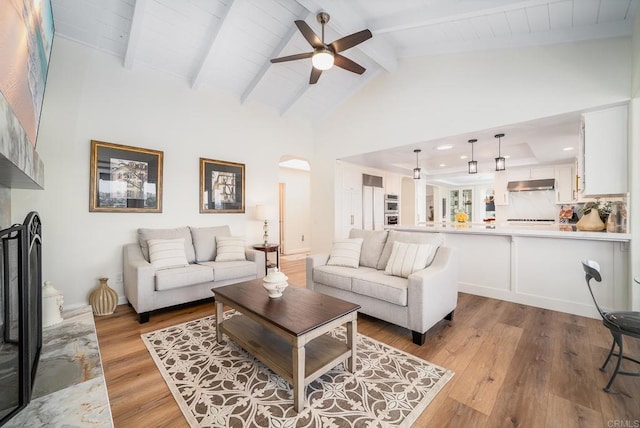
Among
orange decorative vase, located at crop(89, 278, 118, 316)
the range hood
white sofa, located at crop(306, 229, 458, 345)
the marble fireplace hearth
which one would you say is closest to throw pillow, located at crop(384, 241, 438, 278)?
white sofa, located at crop(306, 229, 458, 345)

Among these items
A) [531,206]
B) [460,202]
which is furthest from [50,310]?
[460,202]

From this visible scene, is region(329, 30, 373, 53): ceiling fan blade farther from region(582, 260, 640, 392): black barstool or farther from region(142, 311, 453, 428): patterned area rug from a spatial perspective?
region(142, 311, 453, 428): patterned area rug

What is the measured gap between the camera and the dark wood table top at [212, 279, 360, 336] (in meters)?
1.72

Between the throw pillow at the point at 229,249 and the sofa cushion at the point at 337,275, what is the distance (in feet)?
4.06

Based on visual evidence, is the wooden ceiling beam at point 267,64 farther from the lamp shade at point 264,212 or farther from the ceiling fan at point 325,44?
the lamp shade at point 264,212

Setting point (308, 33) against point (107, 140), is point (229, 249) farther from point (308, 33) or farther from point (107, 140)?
point (308, 33)

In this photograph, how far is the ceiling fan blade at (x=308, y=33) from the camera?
2.43m

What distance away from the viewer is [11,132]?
91 centimetres

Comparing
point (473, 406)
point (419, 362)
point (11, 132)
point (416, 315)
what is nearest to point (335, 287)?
point (416, 315)

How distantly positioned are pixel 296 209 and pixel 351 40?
5.59 meters

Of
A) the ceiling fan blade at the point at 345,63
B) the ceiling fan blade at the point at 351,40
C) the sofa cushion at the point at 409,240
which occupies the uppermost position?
the ceiling fan blade at the point at 351,40

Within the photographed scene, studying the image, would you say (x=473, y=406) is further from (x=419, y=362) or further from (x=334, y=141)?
(x=334, y=141)

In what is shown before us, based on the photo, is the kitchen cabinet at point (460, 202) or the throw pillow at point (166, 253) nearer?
the throw pillow at point (166, 253)

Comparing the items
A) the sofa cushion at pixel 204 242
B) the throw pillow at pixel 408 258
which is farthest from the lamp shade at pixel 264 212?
the throw pillow at pixel 408 258
